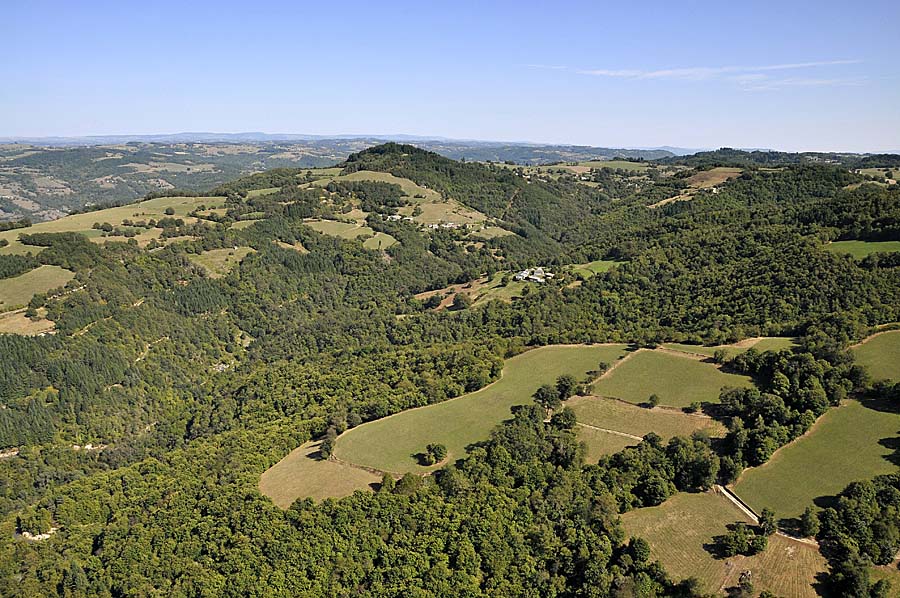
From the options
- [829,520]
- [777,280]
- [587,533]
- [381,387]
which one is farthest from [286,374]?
[777,280]

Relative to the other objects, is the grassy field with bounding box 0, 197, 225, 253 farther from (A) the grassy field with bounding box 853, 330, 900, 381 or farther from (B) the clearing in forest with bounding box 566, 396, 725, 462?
(A) the grassy field with bounding box 853, 330, 900, 381

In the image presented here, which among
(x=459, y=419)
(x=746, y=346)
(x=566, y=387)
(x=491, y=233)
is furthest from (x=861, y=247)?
(x=491, y=233)

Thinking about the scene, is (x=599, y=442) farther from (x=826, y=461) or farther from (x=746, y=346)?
(x=746, y=346)

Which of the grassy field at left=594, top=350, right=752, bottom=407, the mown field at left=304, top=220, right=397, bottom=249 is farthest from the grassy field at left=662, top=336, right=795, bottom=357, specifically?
the mown field at left=304, top=220, right=397, bottom=249

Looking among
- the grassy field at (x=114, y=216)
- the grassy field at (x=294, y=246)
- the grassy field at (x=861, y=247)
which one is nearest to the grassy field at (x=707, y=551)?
the grassy field at (x=861, y=247)

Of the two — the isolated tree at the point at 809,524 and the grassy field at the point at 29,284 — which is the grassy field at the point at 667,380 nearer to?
the isolated tree at the point at 809,524
